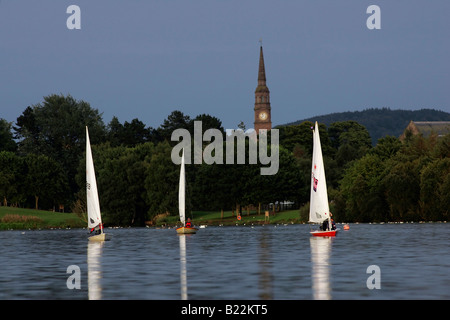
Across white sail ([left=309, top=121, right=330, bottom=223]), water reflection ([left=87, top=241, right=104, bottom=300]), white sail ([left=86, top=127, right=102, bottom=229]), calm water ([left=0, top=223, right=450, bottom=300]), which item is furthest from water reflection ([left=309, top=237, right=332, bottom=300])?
white sail ([left=86, top=127, right=102, bottom=229])

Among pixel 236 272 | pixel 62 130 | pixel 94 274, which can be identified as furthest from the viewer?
pixel 62 130

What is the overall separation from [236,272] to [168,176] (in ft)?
345

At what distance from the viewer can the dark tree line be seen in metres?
121

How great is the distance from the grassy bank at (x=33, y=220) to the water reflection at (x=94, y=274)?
73.8 metres

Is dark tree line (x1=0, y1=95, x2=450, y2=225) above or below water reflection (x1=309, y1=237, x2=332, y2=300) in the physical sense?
above

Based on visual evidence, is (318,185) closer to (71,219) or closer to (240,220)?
(240,220)

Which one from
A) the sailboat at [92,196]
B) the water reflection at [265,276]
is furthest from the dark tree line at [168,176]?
the water reflection at [265,276]

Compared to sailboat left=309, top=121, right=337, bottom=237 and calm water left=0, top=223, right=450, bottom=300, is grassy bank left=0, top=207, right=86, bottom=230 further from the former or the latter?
sailboat left=309, top=121, right=337, bottom=237

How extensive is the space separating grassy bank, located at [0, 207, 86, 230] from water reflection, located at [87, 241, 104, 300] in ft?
242

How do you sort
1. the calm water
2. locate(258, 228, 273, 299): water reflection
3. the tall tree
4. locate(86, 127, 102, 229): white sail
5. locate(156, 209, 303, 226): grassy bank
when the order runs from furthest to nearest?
the tall tree
locate(156, 209, 303, 226): grassy bank
locate(86, 127, 102, 229): white sail
the calm water
locate(258, 228, 273, 299): water reflection

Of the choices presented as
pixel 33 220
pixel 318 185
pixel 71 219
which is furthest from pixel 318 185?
pixel 71 219

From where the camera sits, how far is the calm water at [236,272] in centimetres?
3338

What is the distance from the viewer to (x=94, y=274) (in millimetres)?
43219
